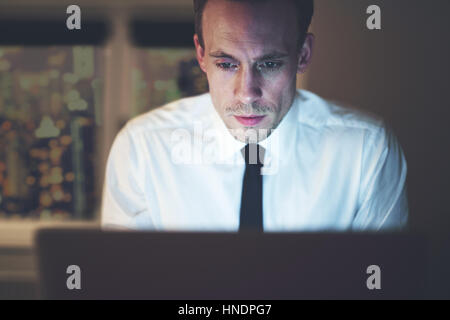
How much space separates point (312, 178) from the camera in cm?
112

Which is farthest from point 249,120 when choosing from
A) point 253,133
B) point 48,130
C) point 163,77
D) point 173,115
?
point 48,130

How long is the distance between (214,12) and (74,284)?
913mm

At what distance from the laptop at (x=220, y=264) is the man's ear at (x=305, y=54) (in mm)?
631

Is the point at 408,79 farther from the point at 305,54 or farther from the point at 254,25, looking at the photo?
the point at 254,25

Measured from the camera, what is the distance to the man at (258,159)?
1.07 meters

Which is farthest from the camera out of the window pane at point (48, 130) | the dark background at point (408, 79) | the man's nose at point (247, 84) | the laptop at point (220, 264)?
the window pane at point (48, 130)

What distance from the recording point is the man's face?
3.33ft

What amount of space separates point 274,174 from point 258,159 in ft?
0.26

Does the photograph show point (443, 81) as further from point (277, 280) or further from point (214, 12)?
point (277, 280)

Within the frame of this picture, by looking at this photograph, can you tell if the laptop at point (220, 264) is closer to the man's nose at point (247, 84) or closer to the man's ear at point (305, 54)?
the man's nose at point (247, 84)

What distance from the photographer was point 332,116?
1.16m

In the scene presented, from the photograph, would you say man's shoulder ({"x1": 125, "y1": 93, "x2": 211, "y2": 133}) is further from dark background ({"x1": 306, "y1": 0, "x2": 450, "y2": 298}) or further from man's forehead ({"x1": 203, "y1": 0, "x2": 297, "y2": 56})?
dark background ({"x1": 306, "y1": 0, "x2": 450, "y2": 298})

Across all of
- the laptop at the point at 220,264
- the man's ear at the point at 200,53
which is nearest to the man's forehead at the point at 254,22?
Answer: the man's ear at the point at 200,53
